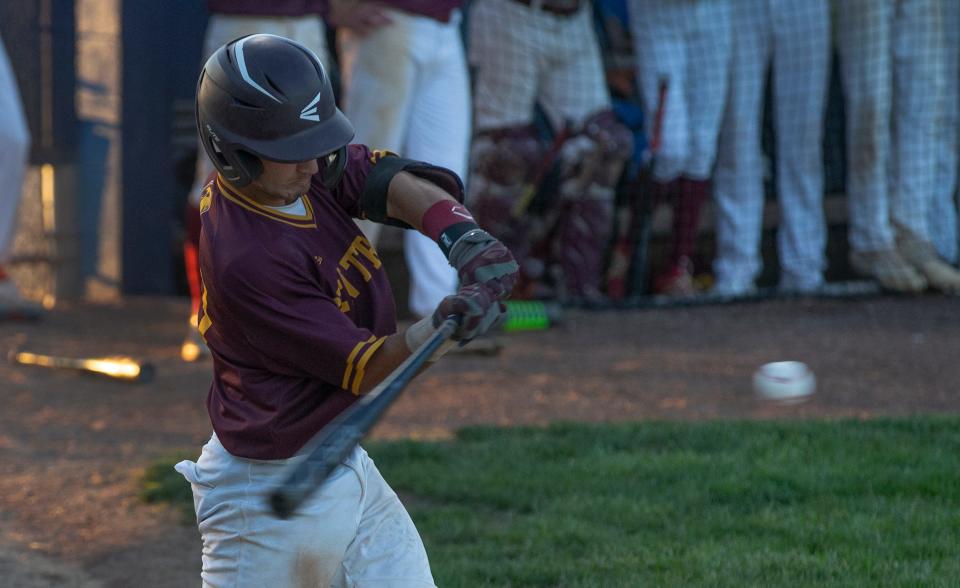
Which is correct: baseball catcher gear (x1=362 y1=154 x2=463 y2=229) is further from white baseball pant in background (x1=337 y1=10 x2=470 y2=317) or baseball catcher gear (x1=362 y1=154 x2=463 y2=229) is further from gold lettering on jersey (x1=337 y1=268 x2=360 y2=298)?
white baseball pant in background (x1=337 y1=10 x2=470 y2=317)

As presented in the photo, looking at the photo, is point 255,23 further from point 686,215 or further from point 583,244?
point 686,215

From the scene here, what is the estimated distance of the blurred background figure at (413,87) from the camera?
6430 mm

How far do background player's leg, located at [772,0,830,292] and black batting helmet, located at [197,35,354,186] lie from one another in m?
5.96

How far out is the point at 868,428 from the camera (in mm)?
4922

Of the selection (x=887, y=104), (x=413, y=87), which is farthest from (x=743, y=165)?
(x=413, y=87)

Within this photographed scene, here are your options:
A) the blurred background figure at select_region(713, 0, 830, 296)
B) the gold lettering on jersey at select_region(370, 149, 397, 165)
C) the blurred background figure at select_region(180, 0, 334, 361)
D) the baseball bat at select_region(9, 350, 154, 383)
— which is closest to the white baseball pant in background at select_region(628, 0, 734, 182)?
the blurred background figure at select_region(713, 0, 830, 296)

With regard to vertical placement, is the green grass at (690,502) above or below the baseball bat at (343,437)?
below

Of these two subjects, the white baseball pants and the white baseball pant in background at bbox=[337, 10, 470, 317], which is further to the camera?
the white baseball pant in background at bbox=[337, 10, 470, 317]

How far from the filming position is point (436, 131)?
6656mm

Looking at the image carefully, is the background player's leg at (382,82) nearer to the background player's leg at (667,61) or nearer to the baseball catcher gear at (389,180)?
the background player's leg at (667,61)

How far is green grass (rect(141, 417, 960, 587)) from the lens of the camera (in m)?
3.68

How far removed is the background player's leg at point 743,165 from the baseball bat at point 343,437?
19.6ft

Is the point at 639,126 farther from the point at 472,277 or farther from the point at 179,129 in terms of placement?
the point at 472,277

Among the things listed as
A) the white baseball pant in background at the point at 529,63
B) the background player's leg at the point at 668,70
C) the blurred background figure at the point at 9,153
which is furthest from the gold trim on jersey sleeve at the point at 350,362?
the background player's leg at the point at 668,70
